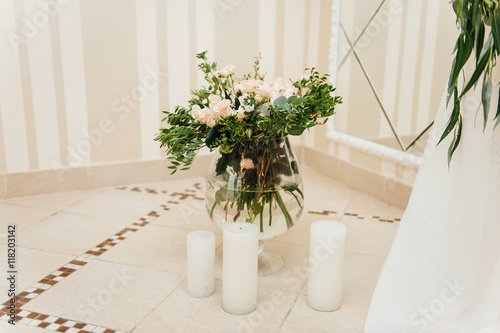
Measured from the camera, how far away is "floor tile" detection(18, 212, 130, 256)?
2146 millimetres

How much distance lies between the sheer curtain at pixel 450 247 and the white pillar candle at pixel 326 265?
148mm

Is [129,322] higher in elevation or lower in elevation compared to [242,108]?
lower

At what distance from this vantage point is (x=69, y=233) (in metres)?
2.29

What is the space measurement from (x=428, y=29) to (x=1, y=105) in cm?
210

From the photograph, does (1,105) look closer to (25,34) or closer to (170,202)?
(25,34)

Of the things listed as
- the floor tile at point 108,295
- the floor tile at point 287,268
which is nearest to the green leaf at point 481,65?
the floor tile at point 287,268

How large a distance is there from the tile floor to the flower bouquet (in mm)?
296

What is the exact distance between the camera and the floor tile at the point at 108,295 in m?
1.63

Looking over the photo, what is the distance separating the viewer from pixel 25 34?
262 centimetres

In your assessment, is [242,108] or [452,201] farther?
[242,108]

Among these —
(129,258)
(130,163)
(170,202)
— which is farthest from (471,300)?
(130,163)

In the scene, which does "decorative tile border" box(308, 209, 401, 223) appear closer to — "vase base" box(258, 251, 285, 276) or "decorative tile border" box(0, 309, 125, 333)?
"vase base" box(258, 251, 285, 276)

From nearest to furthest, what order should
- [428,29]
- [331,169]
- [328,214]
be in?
1. [428,29]
2. [328,214]
3. [331,169]

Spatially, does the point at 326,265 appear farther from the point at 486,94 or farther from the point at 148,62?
the point at 148,62
